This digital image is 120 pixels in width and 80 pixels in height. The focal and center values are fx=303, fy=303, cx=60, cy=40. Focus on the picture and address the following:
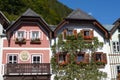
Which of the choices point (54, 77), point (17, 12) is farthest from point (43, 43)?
point (17, 12)

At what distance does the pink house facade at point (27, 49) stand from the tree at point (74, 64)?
951mm

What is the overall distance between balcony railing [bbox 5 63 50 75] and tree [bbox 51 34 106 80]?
1.05 m

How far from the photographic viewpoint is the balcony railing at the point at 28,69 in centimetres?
2906

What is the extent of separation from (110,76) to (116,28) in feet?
17.6

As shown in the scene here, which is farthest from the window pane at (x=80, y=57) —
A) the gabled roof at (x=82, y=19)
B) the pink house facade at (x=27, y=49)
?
the gabled roof at (x=82, y=19)

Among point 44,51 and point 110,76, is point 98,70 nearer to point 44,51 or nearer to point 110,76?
point 110,76

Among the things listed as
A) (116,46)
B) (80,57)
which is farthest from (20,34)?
(116,46)

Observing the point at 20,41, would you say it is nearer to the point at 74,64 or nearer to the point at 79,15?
the point at 74,64

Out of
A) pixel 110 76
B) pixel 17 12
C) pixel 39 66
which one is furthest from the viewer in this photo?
pixel 17 12

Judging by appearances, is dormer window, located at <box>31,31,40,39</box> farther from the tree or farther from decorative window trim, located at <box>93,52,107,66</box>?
decorative window trim, located at <box>93,52,107,66</box>

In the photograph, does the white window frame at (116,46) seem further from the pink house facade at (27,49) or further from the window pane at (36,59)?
the window pane at (36,59)

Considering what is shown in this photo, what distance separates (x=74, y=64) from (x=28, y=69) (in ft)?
15.4

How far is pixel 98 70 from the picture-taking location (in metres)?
31.1

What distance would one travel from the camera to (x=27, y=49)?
30.7m
